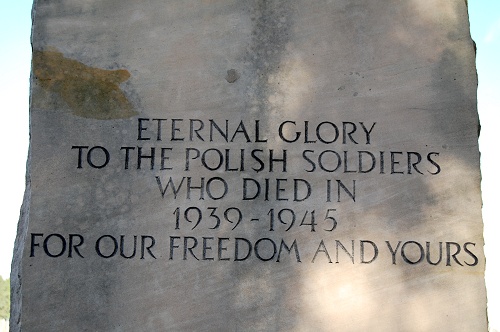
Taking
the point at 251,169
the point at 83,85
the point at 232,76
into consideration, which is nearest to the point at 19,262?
the point at 83,85

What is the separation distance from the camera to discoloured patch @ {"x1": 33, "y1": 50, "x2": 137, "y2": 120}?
439 cm

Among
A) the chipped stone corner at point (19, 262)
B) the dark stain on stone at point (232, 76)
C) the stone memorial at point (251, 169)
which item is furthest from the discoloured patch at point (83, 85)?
the dark stain on stone at point (232, 76)

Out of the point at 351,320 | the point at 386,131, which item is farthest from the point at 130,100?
the point at 351,320

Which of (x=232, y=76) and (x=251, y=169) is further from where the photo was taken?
(x=232, y=76)

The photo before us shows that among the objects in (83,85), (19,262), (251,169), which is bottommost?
(19,262)

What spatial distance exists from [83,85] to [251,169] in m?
1.15

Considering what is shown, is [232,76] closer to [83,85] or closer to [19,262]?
[83,85]

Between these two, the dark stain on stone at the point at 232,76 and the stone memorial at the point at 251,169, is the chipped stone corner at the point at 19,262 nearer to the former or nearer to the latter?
the stone memorial at the point at 251,169

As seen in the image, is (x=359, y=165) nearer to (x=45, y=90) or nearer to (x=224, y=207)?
(x=224, y=207)

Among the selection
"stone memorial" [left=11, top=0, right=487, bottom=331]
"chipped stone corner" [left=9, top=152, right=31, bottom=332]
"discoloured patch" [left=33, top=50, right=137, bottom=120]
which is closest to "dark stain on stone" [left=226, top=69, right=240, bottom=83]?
"stone memorial" [left=11, top=0, right=487, bottom=331]

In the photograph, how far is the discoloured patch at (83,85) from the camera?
439 cm

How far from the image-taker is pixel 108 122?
4375mm

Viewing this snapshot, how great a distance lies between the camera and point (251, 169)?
434 cm

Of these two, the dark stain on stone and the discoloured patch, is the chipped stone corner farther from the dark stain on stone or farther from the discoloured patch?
the dark stain on stone
